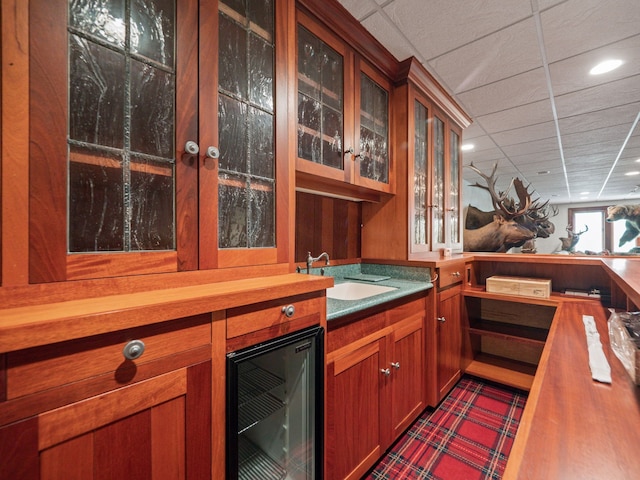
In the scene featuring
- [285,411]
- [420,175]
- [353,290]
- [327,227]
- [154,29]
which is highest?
[154,29]

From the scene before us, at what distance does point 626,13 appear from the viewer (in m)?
1.56

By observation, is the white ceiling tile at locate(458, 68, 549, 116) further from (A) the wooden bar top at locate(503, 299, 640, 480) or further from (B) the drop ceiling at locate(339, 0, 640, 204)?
(A) the wooden bar top at locate(503, 299, 640, 480)

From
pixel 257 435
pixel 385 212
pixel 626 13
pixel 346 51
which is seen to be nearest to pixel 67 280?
pixel 257 435

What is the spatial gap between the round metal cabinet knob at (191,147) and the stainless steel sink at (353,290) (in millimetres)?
1271

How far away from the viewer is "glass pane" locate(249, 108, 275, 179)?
1070 mm

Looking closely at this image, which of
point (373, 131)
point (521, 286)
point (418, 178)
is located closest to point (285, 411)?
point (373, 131)

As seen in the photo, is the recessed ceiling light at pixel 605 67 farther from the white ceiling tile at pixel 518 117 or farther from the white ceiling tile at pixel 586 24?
the white ceiling tile at pixel 518 117

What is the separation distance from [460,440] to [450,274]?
3.63ft

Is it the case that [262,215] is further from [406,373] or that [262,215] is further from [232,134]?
[406,373]

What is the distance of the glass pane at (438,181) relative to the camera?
236cm

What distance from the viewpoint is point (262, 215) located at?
1.11 metres

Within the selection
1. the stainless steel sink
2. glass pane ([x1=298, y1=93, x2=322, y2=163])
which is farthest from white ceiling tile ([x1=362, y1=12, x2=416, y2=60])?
the stainless steel sink

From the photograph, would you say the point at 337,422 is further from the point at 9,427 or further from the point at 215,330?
the point at 9,427

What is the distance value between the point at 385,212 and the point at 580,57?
1.72 m
